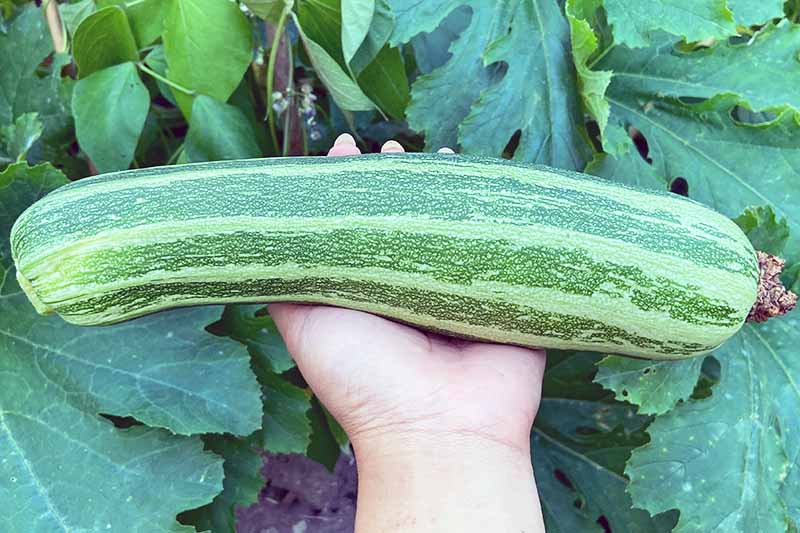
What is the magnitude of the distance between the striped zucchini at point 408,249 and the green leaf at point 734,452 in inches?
11.6

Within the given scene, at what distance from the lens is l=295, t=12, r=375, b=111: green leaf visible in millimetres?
1743

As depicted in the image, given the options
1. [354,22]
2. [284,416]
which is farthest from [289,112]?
[284,416]

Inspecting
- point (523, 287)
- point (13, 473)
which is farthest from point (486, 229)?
point (13, 473)

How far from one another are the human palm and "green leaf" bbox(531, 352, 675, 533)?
593 mm

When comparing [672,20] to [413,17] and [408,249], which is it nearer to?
[413,17]

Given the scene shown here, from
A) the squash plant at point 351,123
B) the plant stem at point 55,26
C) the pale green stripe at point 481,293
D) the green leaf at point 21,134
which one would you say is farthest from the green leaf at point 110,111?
the pale green stripe at point 481,293

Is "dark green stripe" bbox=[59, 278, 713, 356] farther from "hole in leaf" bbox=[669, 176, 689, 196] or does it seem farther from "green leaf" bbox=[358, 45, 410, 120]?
"hole in leaf" bbox=[669, 176, 689, 196]

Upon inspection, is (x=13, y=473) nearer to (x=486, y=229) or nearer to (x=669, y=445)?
(x=486, y=229)

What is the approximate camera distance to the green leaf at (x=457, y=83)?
184 cm

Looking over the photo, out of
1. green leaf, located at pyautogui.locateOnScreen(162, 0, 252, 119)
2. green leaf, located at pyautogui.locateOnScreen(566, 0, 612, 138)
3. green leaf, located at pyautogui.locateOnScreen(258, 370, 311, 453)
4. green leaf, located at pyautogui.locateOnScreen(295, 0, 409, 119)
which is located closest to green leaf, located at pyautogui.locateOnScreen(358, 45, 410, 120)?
green leaf, located at pyautogui.locateOnScreen(295, 0, 409, 119)

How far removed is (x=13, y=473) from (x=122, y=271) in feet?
2.16

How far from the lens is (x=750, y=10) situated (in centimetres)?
179

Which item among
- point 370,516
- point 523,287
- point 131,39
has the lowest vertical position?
point 370,516

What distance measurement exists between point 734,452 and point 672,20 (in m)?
1.06
